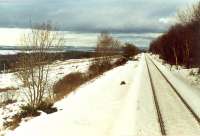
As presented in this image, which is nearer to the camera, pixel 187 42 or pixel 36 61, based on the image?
pixel 36 61

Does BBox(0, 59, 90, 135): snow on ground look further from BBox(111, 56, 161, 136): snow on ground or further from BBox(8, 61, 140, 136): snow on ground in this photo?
BBox(111, 56, 161, 136): snow on ground

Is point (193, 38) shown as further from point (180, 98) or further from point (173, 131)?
point (173, 131)

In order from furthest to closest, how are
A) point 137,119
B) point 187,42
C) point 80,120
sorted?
point 187,42, point 137,119, point 80,120

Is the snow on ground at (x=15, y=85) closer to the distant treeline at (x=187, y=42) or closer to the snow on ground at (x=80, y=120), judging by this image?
A: the snow on ground at (x=80, y=120)

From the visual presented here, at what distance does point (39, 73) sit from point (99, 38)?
5576 centimetres

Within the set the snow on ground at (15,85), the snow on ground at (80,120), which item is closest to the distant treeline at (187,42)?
the snow on ground at (15,85)

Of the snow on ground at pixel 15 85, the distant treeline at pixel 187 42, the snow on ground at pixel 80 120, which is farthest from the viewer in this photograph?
the distant treeline at pixel 187 42

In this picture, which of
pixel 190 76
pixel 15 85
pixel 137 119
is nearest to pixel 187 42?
pixel 190 76

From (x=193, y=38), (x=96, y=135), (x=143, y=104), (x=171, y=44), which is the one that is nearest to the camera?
(x=96, y=135)

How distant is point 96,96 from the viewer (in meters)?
24.5

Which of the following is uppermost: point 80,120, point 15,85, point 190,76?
point 80,120

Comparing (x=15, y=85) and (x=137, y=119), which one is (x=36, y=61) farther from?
(x=15, y=85)

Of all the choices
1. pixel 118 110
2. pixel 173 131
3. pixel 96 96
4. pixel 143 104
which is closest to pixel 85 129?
pixel 173 131

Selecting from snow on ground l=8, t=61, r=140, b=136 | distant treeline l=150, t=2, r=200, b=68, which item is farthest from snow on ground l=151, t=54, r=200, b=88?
snow on ground l=8, t=61, r=140, b=136
